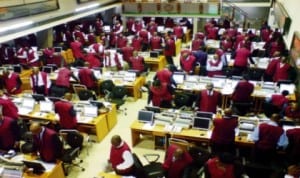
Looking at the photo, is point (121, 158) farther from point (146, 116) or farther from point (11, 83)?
point (11, 83)

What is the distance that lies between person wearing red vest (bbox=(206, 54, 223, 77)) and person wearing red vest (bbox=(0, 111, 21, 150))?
6.54 metres

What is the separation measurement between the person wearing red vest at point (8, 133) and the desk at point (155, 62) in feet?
23.8

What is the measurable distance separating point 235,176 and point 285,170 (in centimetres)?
149

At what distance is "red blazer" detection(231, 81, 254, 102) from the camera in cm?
868

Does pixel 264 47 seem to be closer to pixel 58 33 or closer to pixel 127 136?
pixel 127 136

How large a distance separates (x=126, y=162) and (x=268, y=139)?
298cm

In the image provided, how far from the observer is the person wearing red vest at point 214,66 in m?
10.5

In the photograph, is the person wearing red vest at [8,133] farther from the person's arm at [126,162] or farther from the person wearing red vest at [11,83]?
the person wearing red vest at [11,83]

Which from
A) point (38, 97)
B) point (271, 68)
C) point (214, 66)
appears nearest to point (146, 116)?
point (38, 97)

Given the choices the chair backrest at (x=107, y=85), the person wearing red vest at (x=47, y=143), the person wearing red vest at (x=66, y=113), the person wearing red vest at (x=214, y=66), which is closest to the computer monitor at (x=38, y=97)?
the person wearing red vest at (x=66, y=113)

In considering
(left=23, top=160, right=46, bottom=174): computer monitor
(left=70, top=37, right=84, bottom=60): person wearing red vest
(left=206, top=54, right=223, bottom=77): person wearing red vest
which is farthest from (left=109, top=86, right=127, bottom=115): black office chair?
(left=70, top=37, right=84, bottom=60): person wearing red vest

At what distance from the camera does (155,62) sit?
43.4 ft

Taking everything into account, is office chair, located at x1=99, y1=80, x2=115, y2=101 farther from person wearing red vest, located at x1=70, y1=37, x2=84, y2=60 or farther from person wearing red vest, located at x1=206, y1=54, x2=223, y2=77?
person wearing red vest, located at x1=70, y1=37, x2=84, y2=60

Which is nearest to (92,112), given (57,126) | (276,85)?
(57,126)
